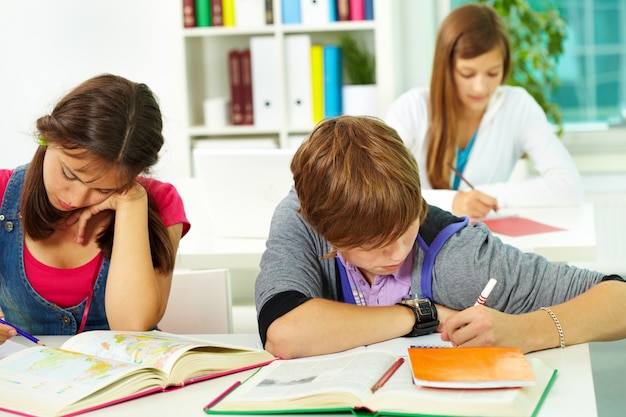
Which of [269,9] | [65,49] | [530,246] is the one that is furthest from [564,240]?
[65,49]

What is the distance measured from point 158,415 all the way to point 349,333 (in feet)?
1.21

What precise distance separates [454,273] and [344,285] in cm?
21

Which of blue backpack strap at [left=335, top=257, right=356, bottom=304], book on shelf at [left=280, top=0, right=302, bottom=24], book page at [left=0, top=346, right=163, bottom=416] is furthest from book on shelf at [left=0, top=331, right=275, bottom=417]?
book on shelf at [left=280, top=0, right=302, bottom=24]

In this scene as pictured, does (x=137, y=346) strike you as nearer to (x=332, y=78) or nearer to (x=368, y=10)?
(x=332, y=78)

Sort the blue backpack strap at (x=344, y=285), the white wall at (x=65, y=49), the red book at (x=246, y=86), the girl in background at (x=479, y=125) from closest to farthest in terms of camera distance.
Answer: the blue backpack strap at (x=344, y=285), the girl in background at (x=479, y=125), the red book at (x=246, y=86), the white wall at (x=65, y=49)

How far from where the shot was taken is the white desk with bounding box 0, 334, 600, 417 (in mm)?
1226

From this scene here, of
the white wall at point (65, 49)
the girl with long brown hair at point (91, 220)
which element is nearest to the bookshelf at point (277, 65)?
the white wall at point (65, 49)

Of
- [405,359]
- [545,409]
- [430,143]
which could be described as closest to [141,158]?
[405,359]

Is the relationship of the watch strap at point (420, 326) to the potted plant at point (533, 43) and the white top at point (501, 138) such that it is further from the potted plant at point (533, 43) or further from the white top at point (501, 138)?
the potted plant at point (533, 43)

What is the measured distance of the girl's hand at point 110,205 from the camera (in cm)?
177

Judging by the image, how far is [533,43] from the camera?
4094 millimetres

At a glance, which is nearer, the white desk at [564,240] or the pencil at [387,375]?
the pencil at [387,375]

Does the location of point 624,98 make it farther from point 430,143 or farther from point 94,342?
point 94,342

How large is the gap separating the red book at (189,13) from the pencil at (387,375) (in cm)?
272
